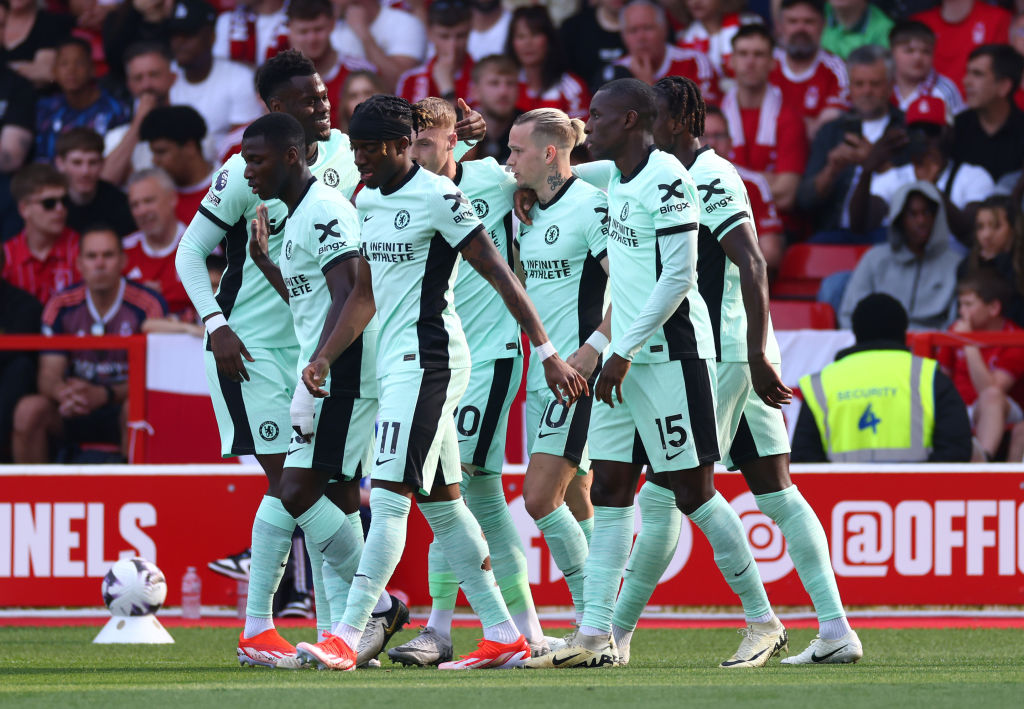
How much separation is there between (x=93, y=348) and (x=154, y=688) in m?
4.43

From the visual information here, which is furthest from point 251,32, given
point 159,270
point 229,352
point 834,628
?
point 834,628

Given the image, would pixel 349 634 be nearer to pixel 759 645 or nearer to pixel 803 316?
pixel 759 645

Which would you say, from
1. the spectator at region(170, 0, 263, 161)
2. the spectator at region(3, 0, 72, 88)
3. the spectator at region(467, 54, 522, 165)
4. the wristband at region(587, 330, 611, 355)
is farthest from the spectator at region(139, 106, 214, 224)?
the wristband at region(587, 330, 611, 355)

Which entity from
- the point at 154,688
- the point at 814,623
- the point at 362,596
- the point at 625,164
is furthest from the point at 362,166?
the point at 814,623

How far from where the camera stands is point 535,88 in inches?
492

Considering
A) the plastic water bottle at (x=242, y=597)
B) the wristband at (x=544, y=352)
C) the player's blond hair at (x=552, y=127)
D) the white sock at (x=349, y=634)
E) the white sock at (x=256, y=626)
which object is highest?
the player's blond hair at (x=552, y=127)

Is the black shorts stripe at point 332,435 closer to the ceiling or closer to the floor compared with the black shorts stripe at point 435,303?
closer to the floor

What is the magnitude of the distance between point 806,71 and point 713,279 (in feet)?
21.9

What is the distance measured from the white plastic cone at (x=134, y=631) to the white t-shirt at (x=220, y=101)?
5.68 metres

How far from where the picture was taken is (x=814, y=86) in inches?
485

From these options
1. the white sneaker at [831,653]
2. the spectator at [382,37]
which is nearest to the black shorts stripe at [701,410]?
the white sneaker at [831,653]

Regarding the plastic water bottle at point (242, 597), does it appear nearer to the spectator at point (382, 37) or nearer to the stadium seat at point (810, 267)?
the stadium seat at point (810, 267)

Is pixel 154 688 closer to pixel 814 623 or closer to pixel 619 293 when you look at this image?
pixel 619 293

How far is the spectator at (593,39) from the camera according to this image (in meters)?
12.6
